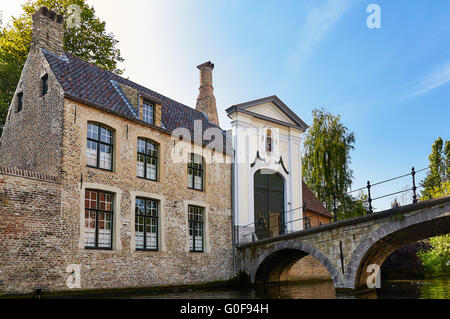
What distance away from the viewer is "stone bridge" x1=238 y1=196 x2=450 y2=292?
10852 millimetres

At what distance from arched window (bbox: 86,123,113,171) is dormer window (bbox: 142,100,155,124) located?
1.69 metres

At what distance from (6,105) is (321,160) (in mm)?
15321

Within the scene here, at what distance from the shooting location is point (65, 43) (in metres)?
19.0

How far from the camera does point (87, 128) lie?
40.9 feet

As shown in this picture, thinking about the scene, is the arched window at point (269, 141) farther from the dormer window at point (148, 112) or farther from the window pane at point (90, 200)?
the window pane at point (90, 200)

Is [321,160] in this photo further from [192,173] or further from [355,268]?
[355,268]

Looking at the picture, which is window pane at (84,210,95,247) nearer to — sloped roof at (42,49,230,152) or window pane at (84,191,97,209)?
window pane at (84,191,97,209)

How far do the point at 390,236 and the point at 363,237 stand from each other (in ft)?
2.30

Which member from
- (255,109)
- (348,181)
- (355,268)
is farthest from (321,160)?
(355,268)

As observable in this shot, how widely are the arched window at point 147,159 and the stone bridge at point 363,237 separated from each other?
482cm

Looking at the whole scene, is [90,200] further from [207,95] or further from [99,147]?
[207,95]

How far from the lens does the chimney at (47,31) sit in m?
13.4

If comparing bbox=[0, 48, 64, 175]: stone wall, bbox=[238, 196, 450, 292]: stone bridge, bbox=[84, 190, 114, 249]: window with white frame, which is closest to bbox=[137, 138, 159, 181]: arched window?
bbox=[84, 190, 114, 249]: window with white frame

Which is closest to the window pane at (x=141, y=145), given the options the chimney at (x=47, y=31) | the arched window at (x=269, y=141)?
the chimney at (x=47, y=31)
